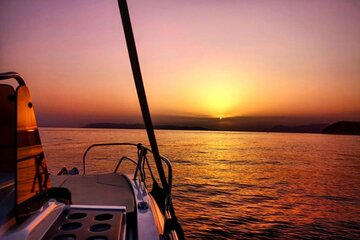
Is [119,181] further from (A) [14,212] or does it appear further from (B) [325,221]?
(B) [325,221]

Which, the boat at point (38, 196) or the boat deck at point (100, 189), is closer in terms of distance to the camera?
the boat at point (38, 196)

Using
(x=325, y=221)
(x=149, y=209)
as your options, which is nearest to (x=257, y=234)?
(x=325, y=221)

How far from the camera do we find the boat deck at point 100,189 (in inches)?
176

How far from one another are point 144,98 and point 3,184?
1.52 meters

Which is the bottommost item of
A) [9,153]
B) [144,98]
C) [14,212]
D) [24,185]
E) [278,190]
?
[278,190]

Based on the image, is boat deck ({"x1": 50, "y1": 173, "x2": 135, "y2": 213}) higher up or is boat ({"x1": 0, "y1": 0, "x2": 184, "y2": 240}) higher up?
boat ({"x1": 0, "y1": 0, "x2": 184, "y2": 240})

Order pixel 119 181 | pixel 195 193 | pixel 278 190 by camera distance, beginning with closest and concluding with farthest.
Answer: pixel 119 181
pixel 195 193
pixel 278 190

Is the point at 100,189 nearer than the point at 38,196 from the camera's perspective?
No

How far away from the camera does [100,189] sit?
5242mm

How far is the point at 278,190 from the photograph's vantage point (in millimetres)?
27281

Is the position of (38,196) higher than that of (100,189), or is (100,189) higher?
(38,196)

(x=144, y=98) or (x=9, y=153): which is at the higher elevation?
(x=144, y=98)

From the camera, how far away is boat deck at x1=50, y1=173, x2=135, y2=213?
4461 mm

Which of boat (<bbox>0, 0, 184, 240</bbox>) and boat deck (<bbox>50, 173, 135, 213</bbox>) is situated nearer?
boat (<bbox>0, 0, 184, 240</bbox>)
